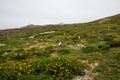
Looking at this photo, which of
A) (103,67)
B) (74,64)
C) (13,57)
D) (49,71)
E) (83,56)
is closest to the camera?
(49,71)

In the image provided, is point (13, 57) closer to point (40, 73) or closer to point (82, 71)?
point (40, 73)

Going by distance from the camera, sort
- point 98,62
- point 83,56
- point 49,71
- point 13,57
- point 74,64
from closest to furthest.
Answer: point 49,71 < point 74,64 < point 98,62 < point 83,56 < point 13,57

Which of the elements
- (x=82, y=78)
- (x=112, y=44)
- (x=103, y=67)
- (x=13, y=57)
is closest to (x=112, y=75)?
(x=103, y=67)

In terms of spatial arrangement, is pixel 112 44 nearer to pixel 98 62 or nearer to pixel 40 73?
pixel 98 62

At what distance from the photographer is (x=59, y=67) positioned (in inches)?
532

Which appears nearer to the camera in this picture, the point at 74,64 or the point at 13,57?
the point at 74,64

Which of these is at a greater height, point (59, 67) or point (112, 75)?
point (59, 67)

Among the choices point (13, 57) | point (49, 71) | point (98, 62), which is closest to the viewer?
point (49, 71)

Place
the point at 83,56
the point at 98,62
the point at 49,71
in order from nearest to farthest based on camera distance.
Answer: the point at 49,71, the point at 98,62, the point at 83,56

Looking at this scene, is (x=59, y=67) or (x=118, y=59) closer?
(x=59, y=67)

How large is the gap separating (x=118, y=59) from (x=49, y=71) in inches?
272

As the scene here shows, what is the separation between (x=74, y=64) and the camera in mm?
14055

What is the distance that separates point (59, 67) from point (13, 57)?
8.36 meters

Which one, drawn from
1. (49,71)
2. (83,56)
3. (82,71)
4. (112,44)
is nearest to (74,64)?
(82,71)
